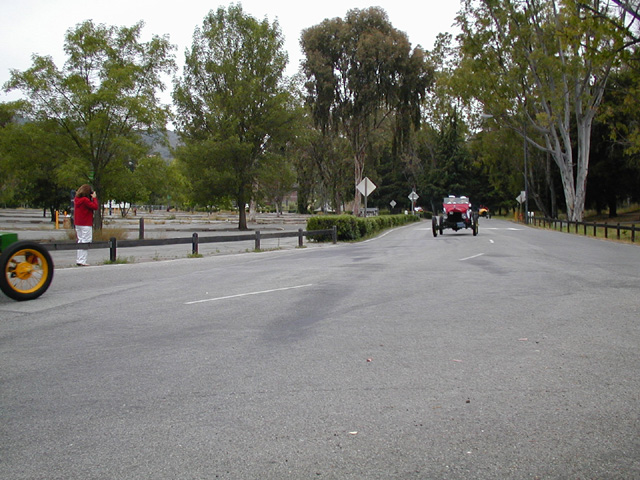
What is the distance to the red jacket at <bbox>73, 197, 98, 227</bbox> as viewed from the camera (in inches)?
554

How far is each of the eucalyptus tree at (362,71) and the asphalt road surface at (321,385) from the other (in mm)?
36792

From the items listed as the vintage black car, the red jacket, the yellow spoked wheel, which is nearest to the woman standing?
the red jacket

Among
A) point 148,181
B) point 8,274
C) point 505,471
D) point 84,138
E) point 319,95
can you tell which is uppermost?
point 319,95

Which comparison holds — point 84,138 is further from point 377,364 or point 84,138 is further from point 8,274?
point 377,364

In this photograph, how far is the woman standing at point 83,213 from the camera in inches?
554

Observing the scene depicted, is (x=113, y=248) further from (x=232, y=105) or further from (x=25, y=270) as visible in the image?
(x=232, y=105)

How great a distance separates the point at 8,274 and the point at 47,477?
660 centimetres

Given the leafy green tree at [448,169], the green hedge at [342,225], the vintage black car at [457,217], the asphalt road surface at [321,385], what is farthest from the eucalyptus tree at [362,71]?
the leafy green tree at [448,169]

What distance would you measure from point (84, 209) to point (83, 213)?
0.12 meters

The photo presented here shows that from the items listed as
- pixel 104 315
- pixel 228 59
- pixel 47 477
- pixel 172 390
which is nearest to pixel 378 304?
pixel 104 315

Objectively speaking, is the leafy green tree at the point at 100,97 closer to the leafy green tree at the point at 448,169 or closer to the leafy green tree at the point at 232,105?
the leafy green tree at the point at 232,105

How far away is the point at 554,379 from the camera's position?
15.9ft

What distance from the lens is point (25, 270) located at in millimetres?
8945

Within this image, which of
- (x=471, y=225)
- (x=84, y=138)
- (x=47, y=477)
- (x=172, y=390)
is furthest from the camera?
(x=471, y=225)
